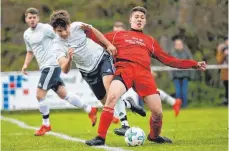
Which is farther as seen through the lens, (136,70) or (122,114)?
(122,114)

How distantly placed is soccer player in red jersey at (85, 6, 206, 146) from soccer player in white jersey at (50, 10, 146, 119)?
0.40m

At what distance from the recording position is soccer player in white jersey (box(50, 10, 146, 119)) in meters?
11.1

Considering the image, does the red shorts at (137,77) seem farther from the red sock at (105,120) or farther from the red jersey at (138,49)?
the red sock at (105,120)

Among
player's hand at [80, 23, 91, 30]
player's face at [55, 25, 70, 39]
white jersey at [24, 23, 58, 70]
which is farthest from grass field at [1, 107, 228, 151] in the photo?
player's hand at [80, 23, 91, 30]

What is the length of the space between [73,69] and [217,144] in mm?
12249

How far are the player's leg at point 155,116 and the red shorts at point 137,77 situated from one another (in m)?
0.08

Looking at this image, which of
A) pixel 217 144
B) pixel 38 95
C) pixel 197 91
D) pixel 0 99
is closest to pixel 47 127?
pixel 38 95

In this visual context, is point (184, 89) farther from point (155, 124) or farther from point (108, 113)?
point (108, 113)

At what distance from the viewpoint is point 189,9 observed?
25.4 meters

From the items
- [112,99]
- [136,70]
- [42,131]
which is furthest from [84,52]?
[42,131]

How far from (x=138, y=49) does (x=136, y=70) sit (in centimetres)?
32

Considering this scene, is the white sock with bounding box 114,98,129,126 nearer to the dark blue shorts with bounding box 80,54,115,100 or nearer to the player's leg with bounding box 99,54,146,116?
the player's leg with bounding box 99,54,146,116

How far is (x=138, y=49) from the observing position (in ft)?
35.7

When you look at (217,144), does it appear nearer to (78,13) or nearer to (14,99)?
(14,99)
